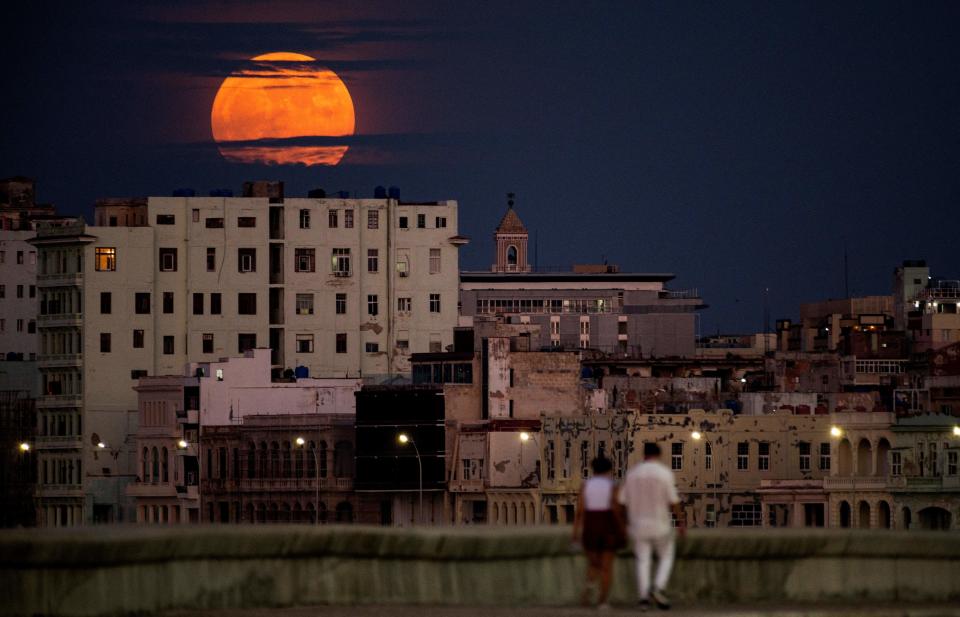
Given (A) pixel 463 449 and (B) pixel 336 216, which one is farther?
(B) pixel 336 216

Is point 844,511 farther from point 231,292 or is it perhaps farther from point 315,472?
point 231,292

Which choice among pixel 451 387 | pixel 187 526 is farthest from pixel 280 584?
pixel 451 387

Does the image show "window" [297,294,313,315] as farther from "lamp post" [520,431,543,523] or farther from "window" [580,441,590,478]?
"window" [580,441,590,478]

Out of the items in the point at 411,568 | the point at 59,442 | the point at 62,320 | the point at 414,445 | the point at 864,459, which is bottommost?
the point at 411,568

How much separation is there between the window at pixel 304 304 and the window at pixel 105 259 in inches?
434

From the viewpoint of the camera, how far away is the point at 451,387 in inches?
5094

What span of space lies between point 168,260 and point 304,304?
813cm

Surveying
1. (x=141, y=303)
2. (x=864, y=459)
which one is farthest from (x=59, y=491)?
(x=864, y=459)

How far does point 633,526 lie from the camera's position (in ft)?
113

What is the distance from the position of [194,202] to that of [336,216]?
814 centimetres

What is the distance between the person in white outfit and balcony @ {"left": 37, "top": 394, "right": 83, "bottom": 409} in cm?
Result: 11664

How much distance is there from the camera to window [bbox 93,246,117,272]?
499ft

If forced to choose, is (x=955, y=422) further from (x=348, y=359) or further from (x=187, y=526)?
(x=187, y=526)

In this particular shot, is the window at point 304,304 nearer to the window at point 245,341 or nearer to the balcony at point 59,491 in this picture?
the window at point 245,341
